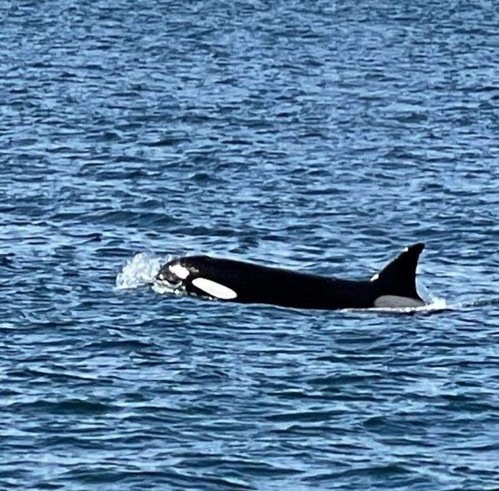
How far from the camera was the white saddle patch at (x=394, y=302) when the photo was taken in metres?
26.7

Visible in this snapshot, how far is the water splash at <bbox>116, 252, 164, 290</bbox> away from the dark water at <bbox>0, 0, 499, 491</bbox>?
5cm

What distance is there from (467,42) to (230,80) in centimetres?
1383

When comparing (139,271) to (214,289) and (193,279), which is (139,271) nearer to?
(193,279)

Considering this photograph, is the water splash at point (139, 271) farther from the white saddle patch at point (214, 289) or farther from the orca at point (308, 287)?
the white saddle patch at point (214, 289)

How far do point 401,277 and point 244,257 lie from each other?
3.74 metres

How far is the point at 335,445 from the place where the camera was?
20.6m

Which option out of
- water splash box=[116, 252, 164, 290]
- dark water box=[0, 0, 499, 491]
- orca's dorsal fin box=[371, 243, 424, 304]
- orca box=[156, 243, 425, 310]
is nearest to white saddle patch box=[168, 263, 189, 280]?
orca box=[156, 243, 425, 310]

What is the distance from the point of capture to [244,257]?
3005 centimetres

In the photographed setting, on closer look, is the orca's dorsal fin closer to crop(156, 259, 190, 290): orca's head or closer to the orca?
the orca

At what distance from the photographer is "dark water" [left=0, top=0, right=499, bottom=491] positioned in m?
20.5

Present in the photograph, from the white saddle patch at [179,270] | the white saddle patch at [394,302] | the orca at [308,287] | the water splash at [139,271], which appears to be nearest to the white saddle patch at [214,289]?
the orca at [308,287]

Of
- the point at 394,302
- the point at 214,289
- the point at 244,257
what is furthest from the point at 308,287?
the point at 244,257

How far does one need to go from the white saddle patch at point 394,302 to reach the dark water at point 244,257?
351mm

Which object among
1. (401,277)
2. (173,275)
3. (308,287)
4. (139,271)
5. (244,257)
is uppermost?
(401,277)
